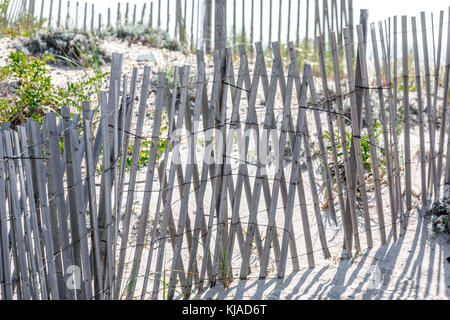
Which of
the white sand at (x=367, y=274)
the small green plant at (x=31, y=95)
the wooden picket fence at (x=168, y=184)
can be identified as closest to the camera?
the wooden picket fence at (x=168, y=184)

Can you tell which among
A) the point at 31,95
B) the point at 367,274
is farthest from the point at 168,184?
the point at 31,95

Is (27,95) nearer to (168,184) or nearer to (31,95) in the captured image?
(31,95)

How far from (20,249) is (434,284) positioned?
227 centimetres

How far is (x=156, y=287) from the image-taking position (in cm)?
303

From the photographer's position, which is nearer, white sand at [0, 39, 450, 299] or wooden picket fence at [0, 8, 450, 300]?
Answer: wooden picket fence at [0, 8, 450, 300]

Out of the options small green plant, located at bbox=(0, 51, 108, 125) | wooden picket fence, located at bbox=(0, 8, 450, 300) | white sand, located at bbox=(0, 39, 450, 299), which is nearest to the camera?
wooden picket fence, located at bbox=(0, 8, 450, 300)

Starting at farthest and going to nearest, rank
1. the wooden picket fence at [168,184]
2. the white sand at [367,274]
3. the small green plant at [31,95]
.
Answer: the small green plant at [31,95] < the white sand at [367,274] < the wooden picket fence at [168,184]

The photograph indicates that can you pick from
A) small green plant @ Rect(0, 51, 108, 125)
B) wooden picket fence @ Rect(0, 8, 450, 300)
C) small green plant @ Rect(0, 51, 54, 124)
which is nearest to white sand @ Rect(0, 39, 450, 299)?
wooden picket fence @ Rect(0, 8, 450, 300)

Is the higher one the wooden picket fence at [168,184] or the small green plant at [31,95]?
the small green plant at [31,95]

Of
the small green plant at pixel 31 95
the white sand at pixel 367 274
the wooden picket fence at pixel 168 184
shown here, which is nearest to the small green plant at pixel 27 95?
the small green plant at pixel 31 95

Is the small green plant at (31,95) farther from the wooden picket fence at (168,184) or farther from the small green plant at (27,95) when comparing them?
the wooden picket fence at (168,184)

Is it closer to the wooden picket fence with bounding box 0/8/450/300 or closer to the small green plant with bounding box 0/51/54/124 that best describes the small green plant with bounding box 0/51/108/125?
the small green plant with bounding box 0/51/54/124
